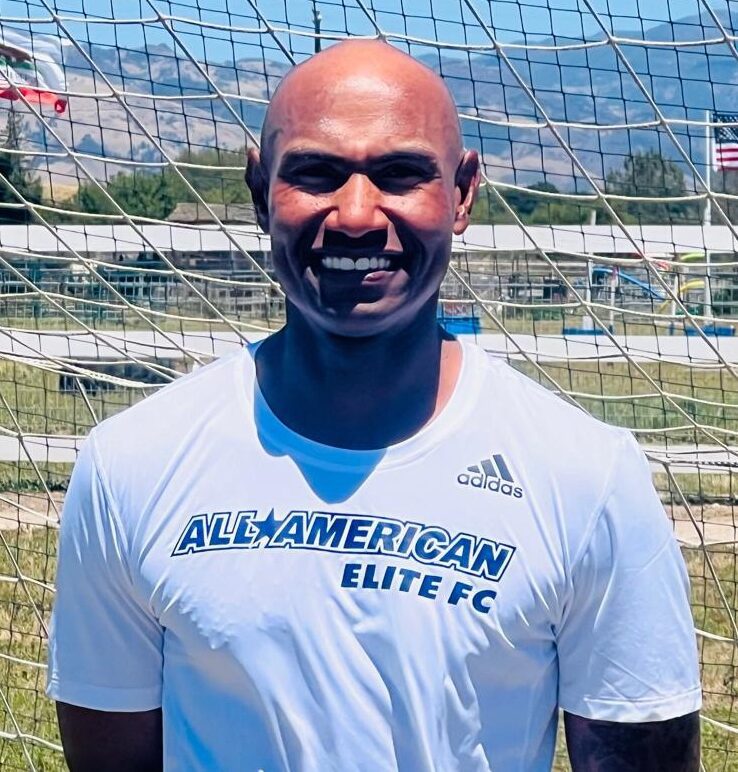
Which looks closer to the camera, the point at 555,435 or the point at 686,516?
the point at 555,435

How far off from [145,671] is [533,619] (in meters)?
0.38

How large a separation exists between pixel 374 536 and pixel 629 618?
239 mm

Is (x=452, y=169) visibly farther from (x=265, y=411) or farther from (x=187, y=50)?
(x=187, y=50)

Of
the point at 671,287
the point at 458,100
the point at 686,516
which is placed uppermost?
the point at 458,100

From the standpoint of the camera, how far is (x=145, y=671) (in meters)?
1.34

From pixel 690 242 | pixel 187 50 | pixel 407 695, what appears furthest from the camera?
pixel 690 242

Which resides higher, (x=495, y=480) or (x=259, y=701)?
(x=495, y=480)

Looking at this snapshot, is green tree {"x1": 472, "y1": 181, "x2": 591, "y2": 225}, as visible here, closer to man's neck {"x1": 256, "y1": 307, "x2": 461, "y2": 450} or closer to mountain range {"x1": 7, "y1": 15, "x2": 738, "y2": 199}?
mountain range {"x1": 7, "y1": 15, "x2": 738, "y2": 199}

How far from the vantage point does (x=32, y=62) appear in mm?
5152

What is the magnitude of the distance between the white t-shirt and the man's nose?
0.19m

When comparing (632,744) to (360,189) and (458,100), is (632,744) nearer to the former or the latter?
(360,189)

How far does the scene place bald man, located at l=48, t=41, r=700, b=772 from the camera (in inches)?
48.5

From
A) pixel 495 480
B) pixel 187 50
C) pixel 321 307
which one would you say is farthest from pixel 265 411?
pixel 187 50

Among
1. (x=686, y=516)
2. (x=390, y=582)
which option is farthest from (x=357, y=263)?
(x=686, y=516)
